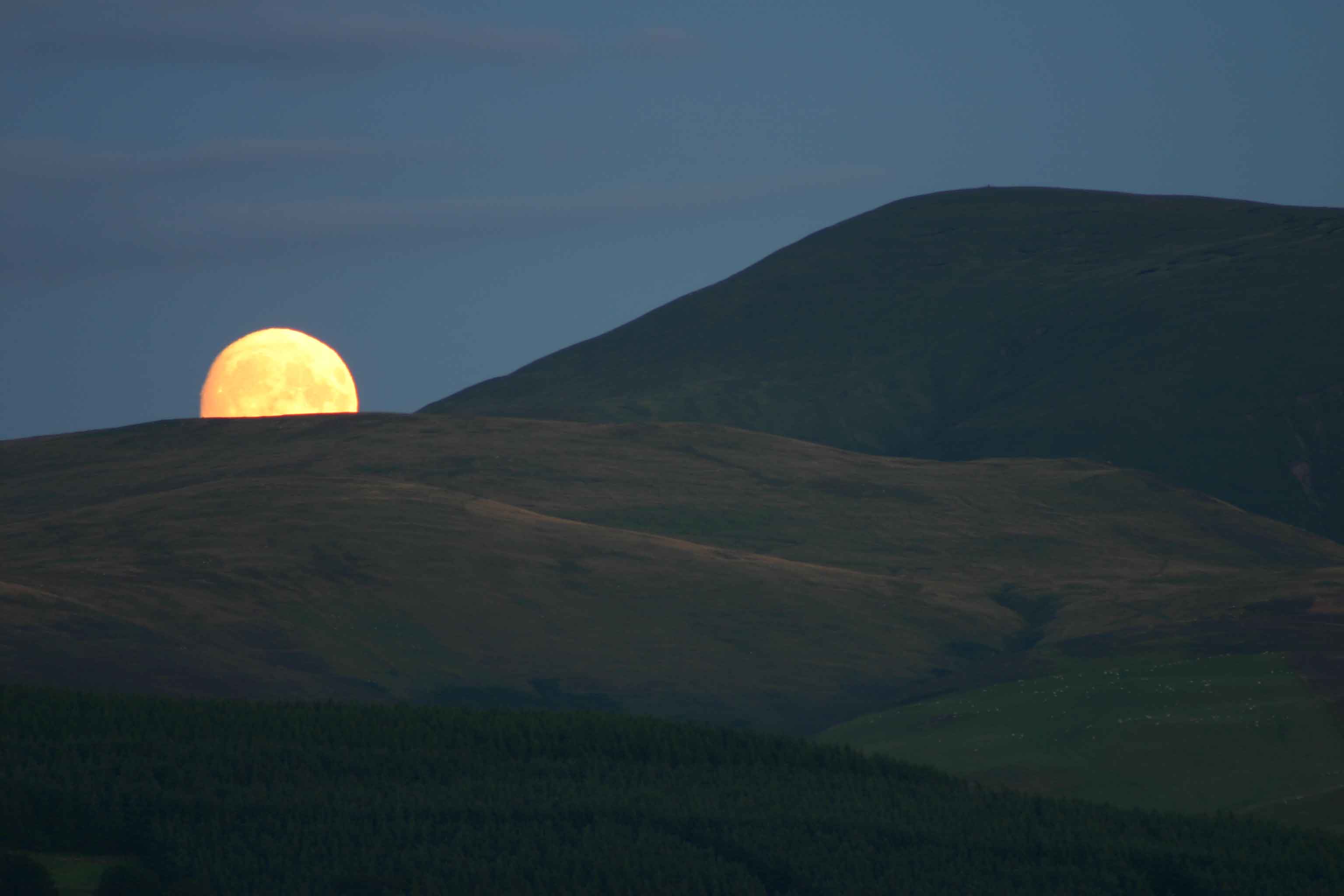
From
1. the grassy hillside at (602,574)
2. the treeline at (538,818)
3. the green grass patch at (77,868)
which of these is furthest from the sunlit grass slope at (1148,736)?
the green grass patch at (77,868)

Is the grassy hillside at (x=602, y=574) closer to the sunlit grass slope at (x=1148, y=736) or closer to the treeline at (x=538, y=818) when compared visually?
the sunlit grass slope at (x=1148, y=736)

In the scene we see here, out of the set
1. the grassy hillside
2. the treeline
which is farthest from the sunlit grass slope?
the treeline

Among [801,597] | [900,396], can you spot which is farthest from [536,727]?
[900,396]

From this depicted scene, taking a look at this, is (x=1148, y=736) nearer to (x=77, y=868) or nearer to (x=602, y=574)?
(x=602, y=574)

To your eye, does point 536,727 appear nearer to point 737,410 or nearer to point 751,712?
point 751,712

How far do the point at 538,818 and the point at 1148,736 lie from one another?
23106mm

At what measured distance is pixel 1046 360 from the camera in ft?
536

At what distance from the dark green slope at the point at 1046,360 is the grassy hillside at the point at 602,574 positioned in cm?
2655

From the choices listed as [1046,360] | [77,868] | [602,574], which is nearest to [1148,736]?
[602,574]

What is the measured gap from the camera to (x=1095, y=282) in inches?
6934

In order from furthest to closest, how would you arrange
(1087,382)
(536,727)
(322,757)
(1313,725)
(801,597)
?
(1087,382), (801,597), (1313,725), (536,727), (322,757)

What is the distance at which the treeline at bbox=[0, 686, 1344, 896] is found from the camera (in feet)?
102

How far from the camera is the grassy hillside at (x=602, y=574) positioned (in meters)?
60.9

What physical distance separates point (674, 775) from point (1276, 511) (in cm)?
9584
